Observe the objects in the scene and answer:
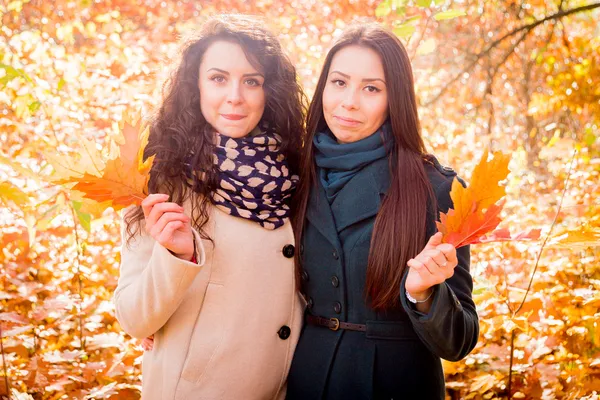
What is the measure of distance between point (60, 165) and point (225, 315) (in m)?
0.78

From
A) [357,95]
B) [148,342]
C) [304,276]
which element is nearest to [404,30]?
[357,95]

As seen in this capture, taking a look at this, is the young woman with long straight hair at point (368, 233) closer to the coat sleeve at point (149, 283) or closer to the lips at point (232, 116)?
the lips at point (232, 116)

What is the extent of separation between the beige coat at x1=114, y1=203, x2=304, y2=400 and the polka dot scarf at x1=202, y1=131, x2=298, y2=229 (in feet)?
→ 0.16

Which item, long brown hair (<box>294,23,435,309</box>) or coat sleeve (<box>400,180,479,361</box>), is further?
long brown hair (<box>294,23,435,309</box>)

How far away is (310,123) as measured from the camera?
2.34 metres

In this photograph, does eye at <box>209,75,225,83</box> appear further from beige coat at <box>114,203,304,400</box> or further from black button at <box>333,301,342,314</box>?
black button at <box>333,301,342,314</box>

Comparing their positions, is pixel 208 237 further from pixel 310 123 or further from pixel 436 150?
pixel 436 150

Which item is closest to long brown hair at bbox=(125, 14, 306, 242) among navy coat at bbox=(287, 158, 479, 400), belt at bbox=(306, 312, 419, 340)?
navy coat at bbox=(287, 158, 479, 400)

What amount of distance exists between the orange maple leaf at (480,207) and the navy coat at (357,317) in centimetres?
53

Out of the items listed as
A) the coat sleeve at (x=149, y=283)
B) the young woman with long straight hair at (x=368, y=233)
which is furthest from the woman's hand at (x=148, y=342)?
the young woman with long straight hair at (x=368, y=233)

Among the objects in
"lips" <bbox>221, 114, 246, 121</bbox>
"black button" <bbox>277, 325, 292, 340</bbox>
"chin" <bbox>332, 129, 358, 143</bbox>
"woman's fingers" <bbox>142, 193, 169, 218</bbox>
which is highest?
"lips" <bbox>221, 114, 246, 121</bbox>

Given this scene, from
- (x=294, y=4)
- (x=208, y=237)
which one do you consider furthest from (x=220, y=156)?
(x=294, y=4)

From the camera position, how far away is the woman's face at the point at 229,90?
2.09 meters

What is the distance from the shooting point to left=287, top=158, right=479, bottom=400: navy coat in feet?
6.57
